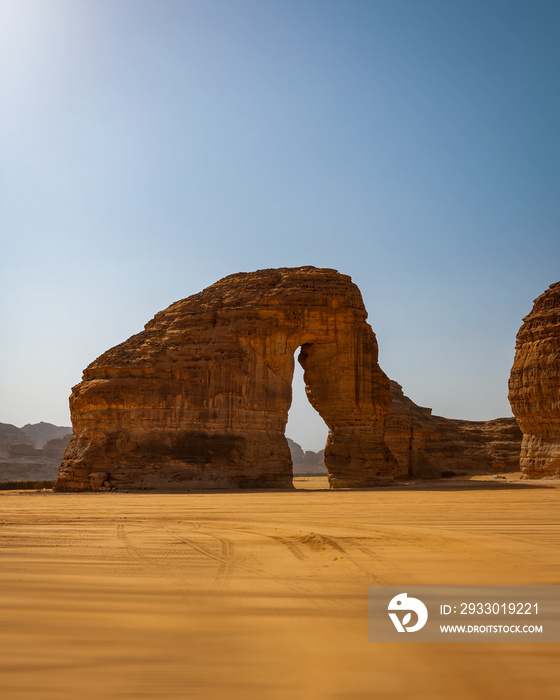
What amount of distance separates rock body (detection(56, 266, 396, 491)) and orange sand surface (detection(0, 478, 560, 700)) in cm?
1952

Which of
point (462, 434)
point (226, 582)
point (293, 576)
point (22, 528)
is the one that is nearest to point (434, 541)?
point (293, 576)

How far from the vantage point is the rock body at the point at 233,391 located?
2700 cm

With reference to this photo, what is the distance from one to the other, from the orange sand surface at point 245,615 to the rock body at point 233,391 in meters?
19.5

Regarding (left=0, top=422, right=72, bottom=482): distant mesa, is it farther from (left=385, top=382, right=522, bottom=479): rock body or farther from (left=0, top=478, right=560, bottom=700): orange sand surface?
(left=0, top=478, right=560, bottom=700): orange sand surface

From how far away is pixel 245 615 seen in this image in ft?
12.3

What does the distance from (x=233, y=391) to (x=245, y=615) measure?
24.8 m

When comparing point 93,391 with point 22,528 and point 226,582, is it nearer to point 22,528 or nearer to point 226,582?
point 22,528

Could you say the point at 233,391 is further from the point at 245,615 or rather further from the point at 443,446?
the point at 443,446

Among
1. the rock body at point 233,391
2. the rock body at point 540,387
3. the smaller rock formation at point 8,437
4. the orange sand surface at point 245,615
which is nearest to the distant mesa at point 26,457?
the smaller rock formation at point 8,437

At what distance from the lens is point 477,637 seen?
133 inches

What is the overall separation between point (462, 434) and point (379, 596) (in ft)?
165

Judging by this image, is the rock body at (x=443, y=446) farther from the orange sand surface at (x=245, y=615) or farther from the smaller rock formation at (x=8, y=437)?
the smaller rock formation at (x=8, y=437)

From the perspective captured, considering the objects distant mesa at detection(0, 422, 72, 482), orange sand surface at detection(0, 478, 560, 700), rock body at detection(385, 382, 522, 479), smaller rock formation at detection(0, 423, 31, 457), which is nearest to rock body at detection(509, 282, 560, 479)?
rock body at detection(385, 382, 522, 479)

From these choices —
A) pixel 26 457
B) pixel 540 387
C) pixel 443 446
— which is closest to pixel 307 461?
pixel 26 457
